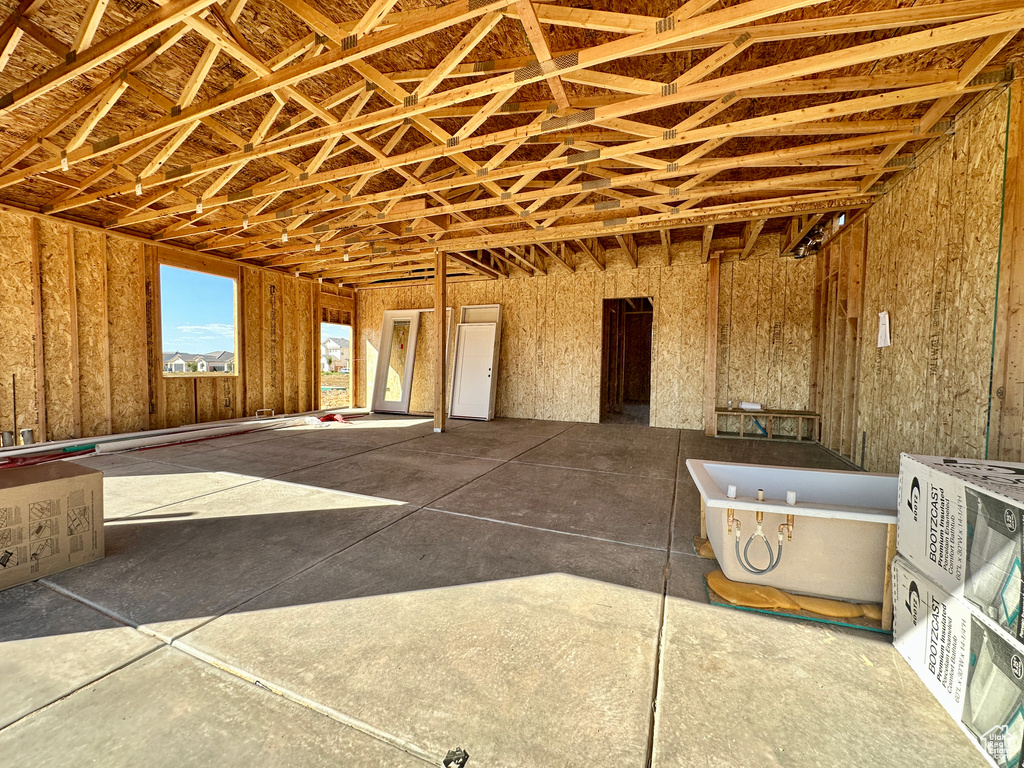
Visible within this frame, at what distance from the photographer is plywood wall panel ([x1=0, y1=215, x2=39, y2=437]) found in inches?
212

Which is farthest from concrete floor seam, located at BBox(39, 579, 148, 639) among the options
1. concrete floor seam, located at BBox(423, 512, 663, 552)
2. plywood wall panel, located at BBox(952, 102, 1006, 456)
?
plywood wall panel, located at BBox(952, 102, 1006, 456)

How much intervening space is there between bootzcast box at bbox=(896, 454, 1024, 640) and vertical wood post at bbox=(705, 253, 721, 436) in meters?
5.41

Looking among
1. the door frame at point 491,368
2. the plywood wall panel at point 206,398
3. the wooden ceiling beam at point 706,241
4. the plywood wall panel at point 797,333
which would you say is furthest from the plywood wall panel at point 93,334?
the plywood wall panel at point 797,333

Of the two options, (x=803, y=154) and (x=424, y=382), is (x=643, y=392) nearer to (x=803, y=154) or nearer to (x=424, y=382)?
(x=424, y=382)

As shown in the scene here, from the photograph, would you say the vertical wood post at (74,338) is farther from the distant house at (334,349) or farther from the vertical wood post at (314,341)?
the distant house at (334,349)

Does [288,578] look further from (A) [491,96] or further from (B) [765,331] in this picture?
(B) [765,331]

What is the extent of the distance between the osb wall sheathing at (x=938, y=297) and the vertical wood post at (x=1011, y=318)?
0.09m

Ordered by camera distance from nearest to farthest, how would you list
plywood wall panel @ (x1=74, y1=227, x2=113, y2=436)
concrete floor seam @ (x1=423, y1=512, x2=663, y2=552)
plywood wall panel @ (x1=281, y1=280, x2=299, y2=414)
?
concrete floor seam @ (x1=423, y1=512, x2=663, y2=552) → plywood wall panel @ (x1=74, y1=227, x2=113, y2=436) → plywood wall panel @ (x1=281, y1=280, x2=299, y2=414)

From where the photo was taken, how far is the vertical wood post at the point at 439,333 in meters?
7.11

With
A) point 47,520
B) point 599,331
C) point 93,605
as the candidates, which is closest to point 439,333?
point 599,331

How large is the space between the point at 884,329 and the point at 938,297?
938 millimetres

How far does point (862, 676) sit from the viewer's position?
161 cm

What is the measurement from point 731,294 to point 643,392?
19.5 ft

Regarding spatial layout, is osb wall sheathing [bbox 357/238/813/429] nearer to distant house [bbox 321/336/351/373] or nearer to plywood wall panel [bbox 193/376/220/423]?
plywood wall panel [bbox 193/376/220/423]
